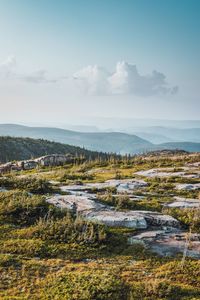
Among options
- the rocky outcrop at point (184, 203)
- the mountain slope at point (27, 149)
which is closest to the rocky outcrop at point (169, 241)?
the rocky outcrop at point (184, 203)

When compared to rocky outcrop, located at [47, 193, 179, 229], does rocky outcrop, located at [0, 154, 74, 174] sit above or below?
above

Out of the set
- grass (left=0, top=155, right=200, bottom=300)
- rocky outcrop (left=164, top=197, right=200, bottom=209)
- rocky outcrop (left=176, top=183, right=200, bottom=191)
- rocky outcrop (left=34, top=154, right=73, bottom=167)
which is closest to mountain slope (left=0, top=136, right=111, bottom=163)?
rocky outcrop (left=34, top=154, right=73, bottom=167)

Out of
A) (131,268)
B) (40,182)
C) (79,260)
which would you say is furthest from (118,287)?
(40,182)

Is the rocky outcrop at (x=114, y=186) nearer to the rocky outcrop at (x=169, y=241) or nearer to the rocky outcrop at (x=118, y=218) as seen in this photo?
the rocky outcrop at (x=118, y=218)

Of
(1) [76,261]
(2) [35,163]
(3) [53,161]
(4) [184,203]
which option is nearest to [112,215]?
(1) [76,261]

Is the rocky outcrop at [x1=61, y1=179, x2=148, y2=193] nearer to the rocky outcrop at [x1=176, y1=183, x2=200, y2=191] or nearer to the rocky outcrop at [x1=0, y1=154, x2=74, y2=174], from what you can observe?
the rocky outcrop at [x1=176, y1=183, x2=200, y2=191]

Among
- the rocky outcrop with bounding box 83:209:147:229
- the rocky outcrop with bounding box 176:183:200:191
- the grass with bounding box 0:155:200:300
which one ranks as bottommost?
the grass with bounding box 0:155:200:300

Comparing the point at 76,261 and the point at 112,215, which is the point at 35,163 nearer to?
the point at 112,215

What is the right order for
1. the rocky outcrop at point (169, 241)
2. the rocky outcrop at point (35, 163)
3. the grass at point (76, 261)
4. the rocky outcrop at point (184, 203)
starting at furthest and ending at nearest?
the rocky outcrop at point (35, 163) → the rocky outcrop at point (184, 203) → the rocky outcrop at point (169, 241) → the grass at point (76, 261)

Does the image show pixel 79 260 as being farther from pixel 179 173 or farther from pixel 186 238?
pixel 179 173
